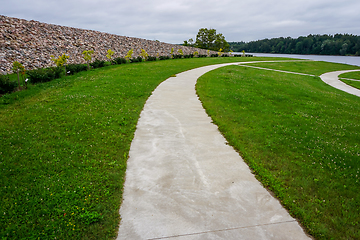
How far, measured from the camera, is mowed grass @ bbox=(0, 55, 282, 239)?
11.5 feet

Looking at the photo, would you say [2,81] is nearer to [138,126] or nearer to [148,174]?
[138,126]

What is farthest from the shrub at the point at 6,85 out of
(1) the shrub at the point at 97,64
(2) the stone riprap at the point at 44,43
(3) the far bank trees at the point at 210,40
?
(3) the far bank trees at the point at 210,40

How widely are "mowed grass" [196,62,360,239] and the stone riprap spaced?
17964mm

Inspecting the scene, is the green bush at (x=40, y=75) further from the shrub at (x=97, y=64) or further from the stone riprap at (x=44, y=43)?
the shrub at (x=97, y=64)

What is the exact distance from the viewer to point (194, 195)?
13.6ft

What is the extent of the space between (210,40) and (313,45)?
65.3 meters

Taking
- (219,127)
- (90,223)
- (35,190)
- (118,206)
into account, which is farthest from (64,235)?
(219,127)

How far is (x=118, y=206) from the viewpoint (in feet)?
12.7

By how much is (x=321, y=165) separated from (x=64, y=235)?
6213 mm

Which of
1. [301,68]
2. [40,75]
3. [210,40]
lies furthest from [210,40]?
[40,75]

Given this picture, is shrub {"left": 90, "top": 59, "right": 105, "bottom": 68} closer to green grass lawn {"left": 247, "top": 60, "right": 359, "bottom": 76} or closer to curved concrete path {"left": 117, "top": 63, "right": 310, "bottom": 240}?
curved concrete path {"left": 117, "top": 63, "right": 310, "bottom": 240}

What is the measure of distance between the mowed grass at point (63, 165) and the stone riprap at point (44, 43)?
440 inches

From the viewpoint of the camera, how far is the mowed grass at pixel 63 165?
11.5ft

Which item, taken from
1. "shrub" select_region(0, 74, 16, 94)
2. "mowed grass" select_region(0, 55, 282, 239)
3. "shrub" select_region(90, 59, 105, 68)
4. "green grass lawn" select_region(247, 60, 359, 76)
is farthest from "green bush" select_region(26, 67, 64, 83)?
"green grass lawn" select_region(247, 60, 359, 76)
